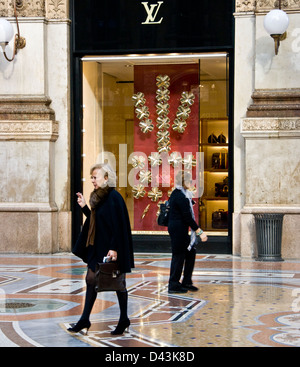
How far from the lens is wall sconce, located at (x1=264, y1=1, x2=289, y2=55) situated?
14.6 m

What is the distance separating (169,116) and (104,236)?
865 centimetres

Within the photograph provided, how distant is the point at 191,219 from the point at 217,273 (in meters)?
2.59

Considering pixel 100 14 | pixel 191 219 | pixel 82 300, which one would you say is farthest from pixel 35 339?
pixel 100 14

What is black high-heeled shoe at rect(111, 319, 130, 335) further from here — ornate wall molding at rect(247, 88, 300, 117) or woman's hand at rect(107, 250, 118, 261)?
ornate wall molding at rect(247, 88, 300, 117)

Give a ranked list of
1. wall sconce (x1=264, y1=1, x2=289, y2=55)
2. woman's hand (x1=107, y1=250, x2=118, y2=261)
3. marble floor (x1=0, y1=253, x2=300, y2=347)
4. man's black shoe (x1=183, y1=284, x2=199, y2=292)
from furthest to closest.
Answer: wall sconce (x1=264, y1=1, x2=289, y2=55), man's black shoe (x1=183, y1=284, x2=199, y2=292), woman's hand (x1=107, y1=250, x2=118, y2=261), marble floor (x1=0, y1=253, x2=300, y2=347)

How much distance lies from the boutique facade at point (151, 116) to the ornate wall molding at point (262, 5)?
27mm

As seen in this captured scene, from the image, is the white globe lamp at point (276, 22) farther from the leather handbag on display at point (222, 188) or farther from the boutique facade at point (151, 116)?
the leather handbag on display at point (222, 188)

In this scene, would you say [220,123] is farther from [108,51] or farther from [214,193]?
[108,51]

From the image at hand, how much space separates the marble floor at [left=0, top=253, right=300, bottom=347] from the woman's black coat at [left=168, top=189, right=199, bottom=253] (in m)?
0.70

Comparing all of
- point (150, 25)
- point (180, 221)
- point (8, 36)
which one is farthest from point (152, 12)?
point (180, 221)

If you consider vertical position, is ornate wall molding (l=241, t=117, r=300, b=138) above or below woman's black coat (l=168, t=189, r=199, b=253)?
above

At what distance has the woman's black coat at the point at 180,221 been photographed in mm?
10703

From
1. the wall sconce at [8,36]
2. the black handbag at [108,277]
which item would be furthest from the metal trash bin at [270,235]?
the black handbag at [108,277]

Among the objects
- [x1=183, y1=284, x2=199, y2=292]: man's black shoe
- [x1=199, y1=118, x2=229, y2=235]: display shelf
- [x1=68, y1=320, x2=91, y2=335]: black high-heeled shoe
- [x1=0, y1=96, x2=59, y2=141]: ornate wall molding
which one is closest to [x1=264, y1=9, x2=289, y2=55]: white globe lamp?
[x1=199, y1=118, x2=229, y2=235]: display shelf
